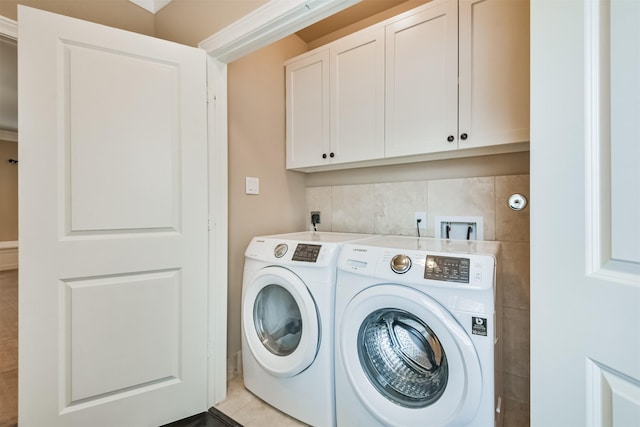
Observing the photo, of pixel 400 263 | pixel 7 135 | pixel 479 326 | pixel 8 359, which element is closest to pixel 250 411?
pixel 400 263

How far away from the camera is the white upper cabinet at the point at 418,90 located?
140 centimetres

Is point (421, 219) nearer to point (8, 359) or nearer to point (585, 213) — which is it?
point (585, 213)

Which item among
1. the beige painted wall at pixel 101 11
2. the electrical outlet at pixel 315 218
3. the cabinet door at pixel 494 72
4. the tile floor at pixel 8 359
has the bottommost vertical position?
the tile floor at pixel 8 359

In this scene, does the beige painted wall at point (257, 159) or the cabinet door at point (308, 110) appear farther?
the cabinet door at point (308, 110)

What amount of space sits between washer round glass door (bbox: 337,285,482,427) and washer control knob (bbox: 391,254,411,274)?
0.21 ft

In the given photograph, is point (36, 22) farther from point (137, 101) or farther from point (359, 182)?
point (359, 182)

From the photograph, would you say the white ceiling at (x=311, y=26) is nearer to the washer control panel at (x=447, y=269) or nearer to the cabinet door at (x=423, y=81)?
the cabinet door at (x=423, y=81)

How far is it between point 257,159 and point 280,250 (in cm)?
76

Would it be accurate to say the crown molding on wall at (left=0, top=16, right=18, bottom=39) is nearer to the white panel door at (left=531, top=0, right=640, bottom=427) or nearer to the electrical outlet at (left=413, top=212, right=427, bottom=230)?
the white panel door at (left=531, top=0, right=640, bottom=427)

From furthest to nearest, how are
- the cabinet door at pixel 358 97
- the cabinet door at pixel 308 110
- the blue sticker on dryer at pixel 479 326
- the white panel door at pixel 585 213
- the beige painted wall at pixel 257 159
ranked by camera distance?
1. the cabinet door at pixel 308 110
2. the beige painted wall at pixel 257 159
3. the cabinet door at pixel 358 97
4. the blue sticker on dryer at pixel 479 326
5. the white panel door at pixel 585 213

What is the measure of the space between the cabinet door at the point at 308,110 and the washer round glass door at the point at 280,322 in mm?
899

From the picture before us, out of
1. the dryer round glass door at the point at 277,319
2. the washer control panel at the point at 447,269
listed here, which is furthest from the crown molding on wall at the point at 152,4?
the washer control panel at the point at 447,269

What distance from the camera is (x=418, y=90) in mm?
1648

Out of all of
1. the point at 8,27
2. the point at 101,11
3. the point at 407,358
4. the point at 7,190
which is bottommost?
the point at 407,358
